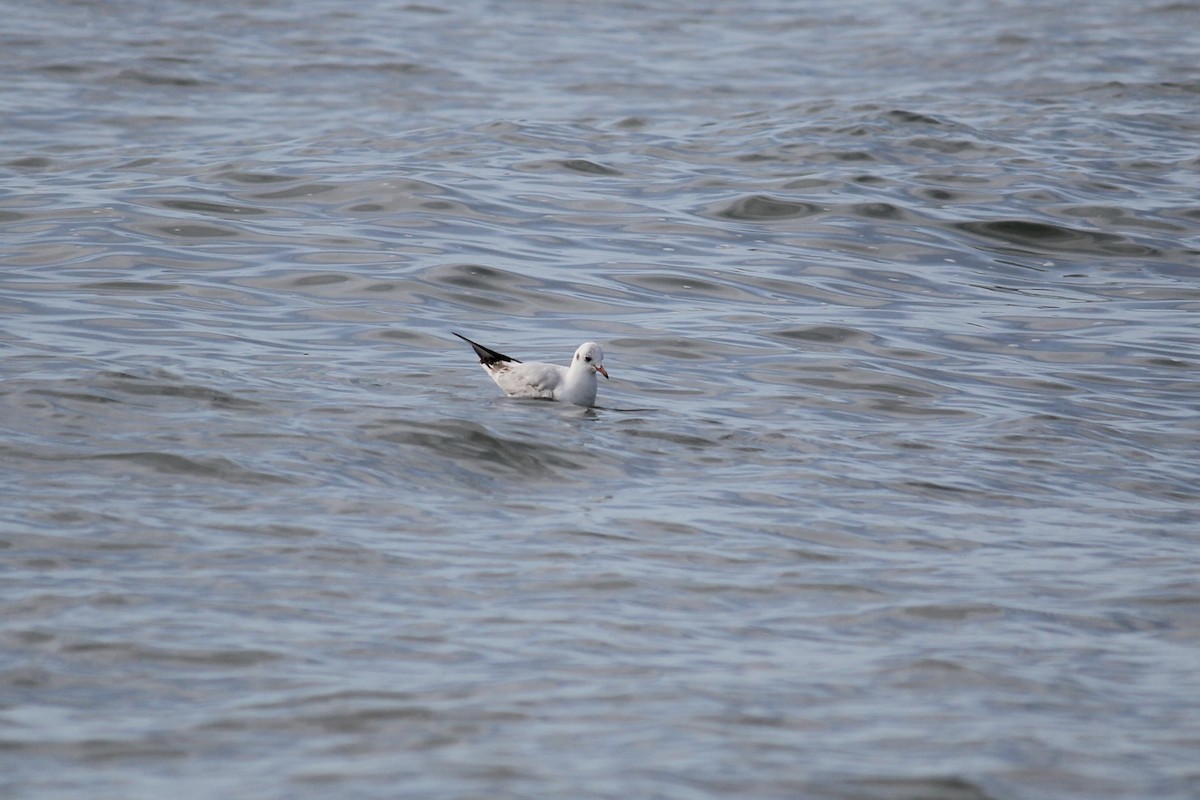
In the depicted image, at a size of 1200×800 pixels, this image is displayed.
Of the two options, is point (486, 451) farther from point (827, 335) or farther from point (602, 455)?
point (827, 335)

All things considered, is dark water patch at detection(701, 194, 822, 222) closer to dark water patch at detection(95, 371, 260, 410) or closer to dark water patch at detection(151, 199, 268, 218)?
dark water patch at detection(151, 199, 268, 218)

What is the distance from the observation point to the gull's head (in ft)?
37.6

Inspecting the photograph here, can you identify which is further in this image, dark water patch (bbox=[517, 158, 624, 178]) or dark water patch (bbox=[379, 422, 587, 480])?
dark water patch (bbox=[517, 158, 624, 178])

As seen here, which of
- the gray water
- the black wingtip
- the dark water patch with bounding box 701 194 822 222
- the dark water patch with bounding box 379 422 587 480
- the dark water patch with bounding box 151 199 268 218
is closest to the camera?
the gray water

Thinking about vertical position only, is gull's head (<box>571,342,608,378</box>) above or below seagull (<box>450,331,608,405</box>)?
above

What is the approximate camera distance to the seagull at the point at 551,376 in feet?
37.9

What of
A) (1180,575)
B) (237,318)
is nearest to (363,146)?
(237,318)

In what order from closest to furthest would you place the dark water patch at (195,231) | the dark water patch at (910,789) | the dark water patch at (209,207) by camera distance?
the dark water patch at (910,789) → the dark water patch at (195,231) → the dark water patch at (209,207)

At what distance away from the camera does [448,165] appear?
20.1m

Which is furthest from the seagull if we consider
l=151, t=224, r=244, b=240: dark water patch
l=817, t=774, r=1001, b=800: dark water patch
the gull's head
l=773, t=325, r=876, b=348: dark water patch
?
l=817, t=774, r=1001, b=800: dark water patch

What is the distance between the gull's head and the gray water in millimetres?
349

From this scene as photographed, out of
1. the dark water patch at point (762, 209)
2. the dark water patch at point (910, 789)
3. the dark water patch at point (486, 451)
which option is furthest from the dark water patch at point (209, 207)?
the dark water patch at point (910, 789)

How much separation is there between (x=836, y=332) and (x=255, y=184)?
756 centimetres

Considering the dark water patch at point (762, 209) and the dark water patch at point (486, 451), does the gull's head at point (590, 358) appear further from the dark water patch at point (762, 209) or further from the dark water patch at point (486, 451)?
the dark water patch at point (762, 209)
